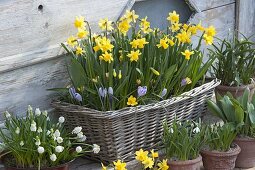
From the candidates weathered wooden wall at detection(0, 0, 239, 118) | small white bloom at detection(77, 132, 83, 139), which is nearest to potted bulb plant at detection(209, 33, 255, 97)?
weathered wooden wall at detection(0, 0, 239, 118)

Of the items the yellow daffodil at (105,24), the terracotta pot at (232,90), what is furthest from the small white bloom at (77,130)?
the terracotta pot at (232,90)

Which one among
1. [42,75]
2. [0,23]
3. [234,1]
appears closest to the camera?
[0,23]

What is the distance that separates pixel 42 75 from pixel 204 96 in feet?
3.50

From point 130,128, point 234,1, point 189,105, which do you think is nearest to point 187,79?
point 189,105

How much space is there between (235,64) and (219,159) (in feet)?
3.36

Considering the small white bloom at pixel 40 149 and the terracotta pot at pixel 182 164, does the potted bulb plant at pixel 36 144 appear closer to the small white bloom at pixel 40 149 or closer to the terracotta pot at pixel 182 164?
the small white bloom at pixel 40 149

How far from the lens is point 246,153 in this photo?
412 cm

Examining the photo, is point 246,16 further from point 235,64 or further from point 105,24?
point 105,24

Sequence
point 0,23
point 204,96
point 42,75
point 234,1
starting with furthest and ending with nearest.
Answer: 1. point 234,1
2. point 204,96
3. point 42,75
4. point 0,23

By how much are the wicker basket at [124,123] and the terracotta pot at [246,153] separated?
41cm

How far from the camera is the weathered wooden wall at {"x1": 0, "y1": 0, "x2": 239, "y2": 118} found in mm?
3807

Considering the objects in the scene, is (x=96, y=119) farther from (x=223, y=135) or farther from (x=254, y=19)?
(x=254, y=19)

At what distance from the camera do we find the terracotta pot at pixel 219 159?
3.96 m

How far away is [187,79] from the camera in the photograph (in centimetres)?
412
